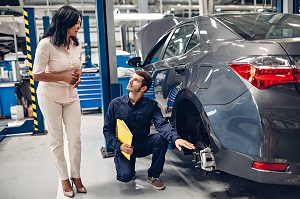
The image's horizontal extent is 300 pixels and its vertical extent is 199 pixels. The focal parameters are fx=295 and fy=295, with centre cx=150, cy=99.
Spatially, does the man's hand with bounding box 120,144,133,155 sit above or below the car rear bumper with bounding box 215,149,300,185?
below

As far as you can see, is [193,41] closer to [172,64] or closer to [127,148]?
[172,64]

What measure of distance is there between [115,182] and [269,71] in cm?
170

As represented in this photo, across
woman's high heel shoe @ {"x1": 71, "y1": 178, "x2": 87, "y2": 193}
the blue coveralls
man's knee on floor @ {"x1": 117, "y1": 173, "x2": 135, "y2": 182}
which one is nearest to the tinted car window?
the blue coveralls

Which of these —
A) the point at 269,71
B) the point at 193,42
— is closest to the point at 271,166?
the point at 269,71

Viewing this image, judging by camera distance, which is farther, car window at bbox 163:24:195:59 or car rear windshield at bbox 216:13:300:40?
car window at bbox 163:24:195:59

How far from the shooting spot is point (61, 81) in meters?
2.24

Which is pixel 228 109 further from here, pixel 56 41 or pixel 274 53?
pixel 56 41

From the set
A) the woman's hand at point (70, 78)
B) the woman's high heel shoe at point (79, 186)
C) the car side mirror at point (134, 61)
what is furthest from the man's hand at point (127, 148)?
the car side mirror at point (134, 61)

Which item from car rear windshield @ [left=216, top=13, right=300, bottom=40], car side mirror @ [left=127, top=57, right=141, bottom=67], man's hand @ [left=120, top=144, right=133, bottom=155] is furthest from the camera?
car side mirror @ [left=127, top=57, right=141, bottom=67]

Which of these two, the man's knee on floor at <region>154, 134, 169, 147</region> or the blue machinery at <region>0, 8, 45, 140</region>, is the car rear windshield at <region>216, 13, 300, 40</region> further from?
the blue machinery at <region>0, 8, 45, 140</region>

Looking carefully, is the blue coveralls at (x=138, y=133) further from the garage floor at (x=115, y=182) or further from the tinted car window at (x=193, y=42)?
the tinted car window at (x=193, y=42)

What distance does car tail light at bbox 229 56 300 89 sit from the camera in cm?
153

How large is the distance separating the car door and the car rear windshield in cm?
33

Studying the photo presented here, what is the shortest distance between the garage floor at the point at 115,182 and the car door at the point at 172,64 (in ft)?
2.04
